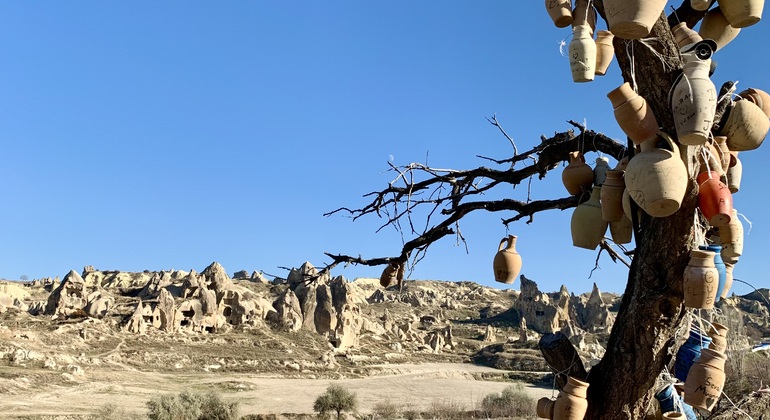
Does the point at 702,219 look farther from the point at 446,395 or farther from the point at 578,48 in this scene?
the point at 446,395

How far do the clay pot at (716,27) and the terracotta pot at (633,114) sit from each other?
696 mm

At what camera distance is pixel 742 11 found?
2.06 metres

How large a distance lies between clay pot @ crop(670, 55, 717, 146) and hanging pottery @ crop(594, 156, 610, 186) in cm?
70

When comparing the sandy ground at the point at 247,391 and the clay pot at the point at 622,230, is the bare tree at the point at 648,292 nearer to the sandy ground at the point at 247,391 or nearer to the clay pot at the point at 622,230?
the clay pot at the point at 622,230

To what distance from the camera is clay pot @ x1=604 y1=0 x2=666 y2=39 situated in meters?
1.72

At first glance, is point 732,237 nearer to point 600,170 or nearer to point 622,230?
point 622,230

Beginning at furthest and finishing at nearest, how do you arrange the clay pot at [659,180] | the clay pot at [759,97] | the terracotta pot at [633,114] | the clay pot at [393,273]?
the clay pot at [393,273], the clay pot at [759,97], the terracotta pot at [633,114], the clay pot at [659,180]

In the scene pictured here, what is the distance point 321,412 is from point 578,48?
22079 mm

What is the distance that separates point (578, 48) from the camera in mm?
2201

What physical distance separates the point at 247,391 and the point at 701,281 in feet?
93.7

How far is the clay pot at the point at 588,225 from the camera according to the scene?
230 cm

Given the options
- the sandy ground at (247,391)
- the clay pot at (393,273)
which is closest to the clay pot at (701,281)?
the clay pot at (393,273)

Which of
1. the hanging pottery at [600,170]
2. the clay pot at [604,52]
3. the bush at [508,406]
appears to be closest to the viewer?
the clay pot at [604,52]

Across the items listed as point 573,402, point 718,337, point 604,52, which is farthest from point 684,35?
point 573,402
